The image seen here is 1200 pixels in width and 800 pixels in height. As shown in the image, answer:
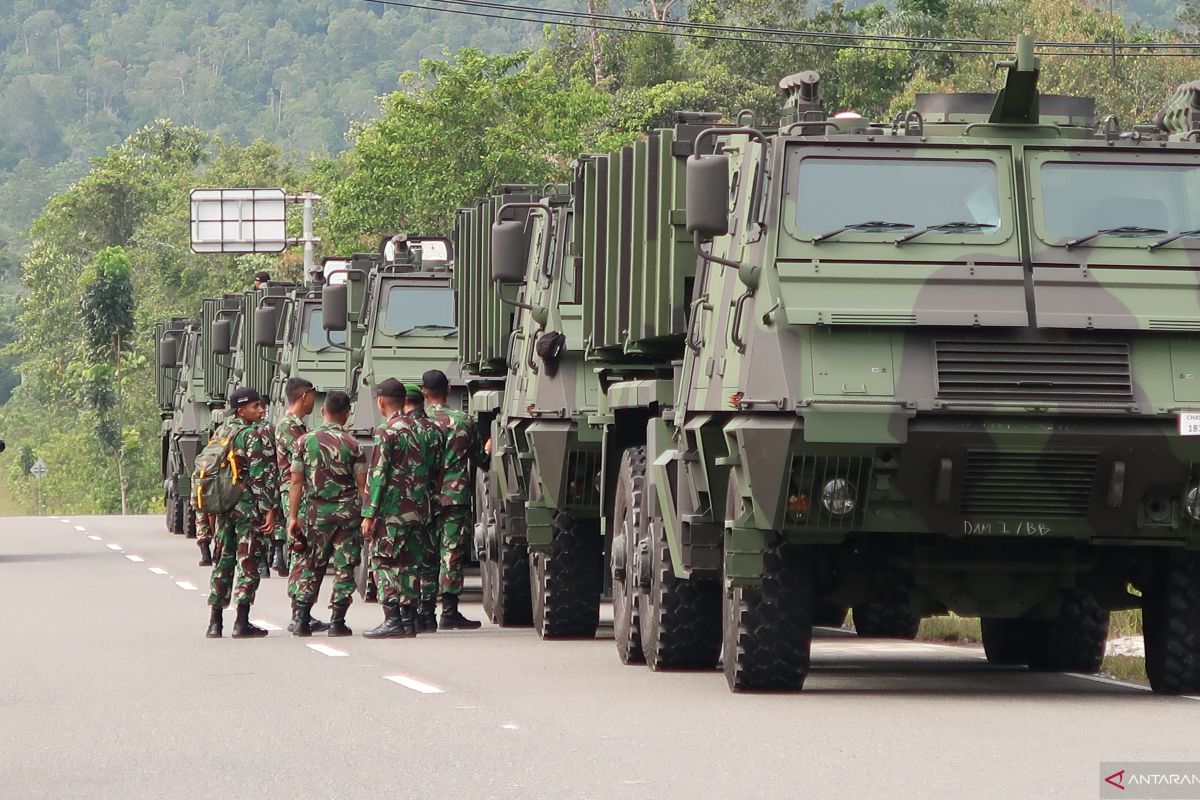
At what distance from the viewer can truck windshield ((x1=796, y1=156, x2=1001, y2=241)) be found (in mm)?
12398

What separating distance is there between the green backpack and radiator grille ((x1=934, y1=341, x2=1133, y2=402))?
673cm

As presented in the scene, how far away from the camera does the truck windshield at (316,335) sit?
27.7 m

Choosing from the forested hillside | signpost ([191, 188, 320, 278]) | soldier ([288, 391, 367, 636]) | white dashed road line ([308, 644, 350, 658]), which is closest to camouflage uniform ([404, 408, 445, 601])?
soldier ([288, 391, 367, 636])

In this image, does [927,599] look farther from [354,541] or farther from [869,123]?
[354,541]

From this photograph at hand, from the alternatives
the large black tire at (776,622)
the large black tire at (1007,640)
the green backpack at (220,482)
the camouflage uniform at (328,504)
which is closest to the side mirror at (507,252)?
the camouflage uniform at (328,504)

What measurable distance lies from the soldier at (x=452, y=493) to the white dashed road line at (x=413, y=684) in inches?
140

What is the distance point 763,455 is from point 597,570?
19.2 feet

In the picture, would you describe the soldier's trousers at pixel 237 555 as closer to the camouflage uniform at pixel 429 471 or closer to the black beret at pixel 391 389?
the camouflage uniform at pixel 429 471

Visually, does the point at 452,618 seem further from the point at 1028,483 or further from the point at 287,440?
the point at 1028,483

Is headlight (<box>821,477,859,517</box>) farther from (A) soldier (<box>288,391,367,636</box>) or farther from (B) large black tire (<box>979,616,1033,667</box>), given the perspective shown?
(A) soldier (<box>288,391,367,636</box>)

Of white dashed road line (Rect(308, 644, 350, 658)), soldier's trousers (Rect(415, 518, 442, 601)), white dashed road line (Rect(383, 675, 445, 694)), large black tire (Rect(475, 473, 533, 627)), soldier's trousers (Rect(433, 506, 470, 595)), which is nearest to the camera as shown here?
white dashed road line (Rect(383, 675, 445, 694))

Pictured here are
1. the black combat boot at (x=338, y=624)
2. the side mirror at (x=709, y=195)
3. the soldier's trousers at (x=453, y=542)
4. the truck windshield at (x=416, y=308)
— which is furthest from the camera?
the truck windshield at (x=416, y=308)

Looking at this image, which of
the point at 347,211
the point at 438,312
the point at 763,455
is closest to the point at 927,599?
the point at 763,455

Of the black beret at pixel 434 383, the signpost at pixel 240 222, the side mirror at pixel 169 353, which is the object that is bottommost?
the black beret at pixel 434 383
